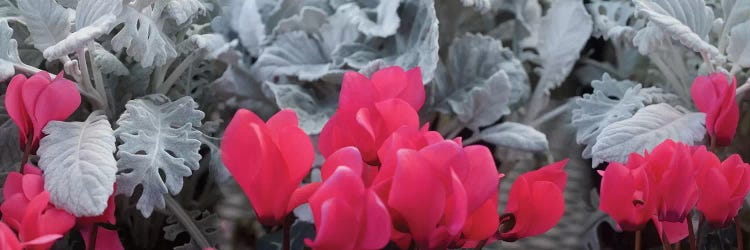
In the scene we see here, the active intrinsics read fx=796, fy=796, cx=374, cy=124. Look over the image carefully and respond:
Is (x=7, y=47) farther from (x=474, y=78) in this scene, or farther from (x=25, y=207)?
(x=474, y=78)

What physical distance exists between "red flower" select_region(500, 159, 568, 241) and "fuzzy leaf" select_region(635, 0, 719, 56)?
0.87 ft

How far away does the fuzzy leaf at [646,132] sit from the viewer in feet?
2.08

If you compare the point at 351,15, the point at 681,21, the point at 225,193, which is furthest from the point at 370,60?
the point at 681,21

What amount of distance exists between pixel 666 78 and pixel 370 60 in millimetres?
335

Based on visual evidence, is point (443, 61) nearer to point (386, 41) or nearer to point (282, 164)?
point (386, 41)

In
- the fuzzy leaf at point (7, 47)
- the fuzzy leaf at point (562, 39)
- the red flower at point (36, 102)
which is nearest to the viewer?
the red flower at point (36, 102)

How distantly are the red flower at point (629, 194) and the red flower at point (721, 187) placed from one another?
0.10 feet

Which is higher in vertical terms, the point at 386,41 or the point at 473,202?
the point at 473,202

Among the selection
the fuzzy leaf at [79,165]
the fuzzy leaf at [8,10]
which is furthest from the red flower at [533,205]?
the fuzzy leaf at [8,10]

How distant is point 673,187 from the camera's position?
0.46m

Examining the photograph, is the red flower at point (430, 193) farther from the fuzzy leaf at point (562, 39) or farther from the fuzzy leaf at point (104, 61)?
the fuzzy leaf at point (562, 39)

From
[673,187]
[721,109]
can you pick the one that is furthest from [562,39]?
[673,187]

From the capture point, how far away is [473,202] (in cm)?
42

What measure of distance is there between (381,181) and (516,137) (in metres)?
0.44
